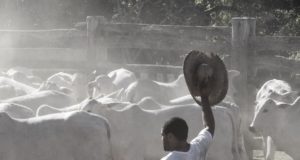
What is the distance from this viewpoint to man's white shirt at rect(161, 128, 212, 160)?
5043 mm

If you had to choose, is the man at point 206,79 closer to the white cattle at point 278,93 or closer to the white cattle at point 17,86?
the white cattle at point 278,93

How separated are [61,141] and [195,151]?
2.60m

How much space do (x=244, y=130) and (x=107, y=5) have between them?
32.2ft

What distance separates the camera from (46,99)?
35.7 feet

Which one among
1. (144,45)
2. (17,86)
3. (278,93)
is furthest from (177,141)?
(144,45)

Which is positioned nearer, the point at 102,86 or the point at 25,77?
the point at 102,86

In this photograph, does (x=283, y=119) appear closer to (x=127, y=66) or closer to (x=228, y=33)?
(x=228, y=33)

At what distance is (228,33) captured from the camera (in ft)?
41.6

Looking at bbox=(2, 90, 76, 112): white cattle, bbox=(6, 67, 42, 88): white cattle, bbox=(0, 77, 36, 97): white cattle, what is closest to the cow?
bbox=(2, 90, 76, 112): white cattle

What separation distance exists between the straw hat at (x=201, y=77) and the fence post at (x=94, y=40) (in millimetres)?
8197

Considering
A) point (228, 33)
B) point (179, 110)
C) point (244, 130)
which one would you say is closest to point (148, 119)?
point (179, 110)

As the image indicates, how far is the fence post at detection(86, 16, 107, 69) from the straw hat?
8197 mm

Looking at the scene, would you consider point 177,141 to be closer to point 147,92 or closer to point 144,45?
point 147,92

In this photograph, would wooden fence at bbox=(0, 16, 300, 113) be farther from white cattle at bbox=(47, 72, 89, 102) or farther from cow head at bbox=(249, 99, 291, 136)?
cow head at bbox=(249, 99, 291, 136)
